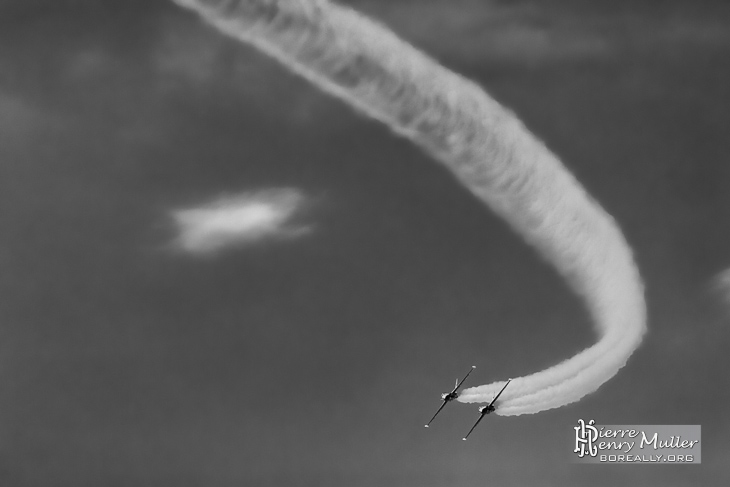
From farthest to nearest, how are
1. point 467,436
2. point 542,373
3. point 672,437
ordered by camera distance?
1. point 672,437
2. point 467,436
3. point 542,373

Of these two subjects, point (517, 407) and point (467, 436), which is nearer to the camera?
point (517, 407)

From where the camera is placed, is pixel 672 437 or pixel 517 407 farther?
pixel 672 437

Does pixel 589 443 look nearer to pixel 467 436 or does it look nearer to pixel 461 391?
pixel 467 436

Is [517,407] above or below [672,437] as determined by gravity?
below

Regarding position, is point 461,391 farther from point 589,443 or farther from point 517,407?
point 589,443

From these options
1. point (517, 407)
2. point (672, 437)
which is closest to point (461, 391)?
point (517, 407)

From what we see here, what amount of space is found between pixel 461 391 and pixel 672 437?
133ft

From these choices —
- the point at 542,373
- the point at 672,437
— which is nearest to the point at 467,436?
the point at 542,373

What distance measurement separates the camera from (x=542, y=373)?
4112 inches

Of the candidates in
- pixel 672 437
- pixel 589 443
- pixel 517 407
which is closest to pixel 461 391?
pixel 517 407

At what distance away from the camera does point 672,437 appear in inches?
5207

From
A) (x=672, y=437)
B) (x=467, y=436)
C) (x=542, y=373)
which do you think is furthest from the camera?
(x=672, y=437)

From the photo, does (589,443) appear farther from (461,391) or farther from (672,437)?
(461,391)

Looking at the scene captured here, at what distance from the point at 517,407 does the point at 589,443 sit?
79.9 ft
